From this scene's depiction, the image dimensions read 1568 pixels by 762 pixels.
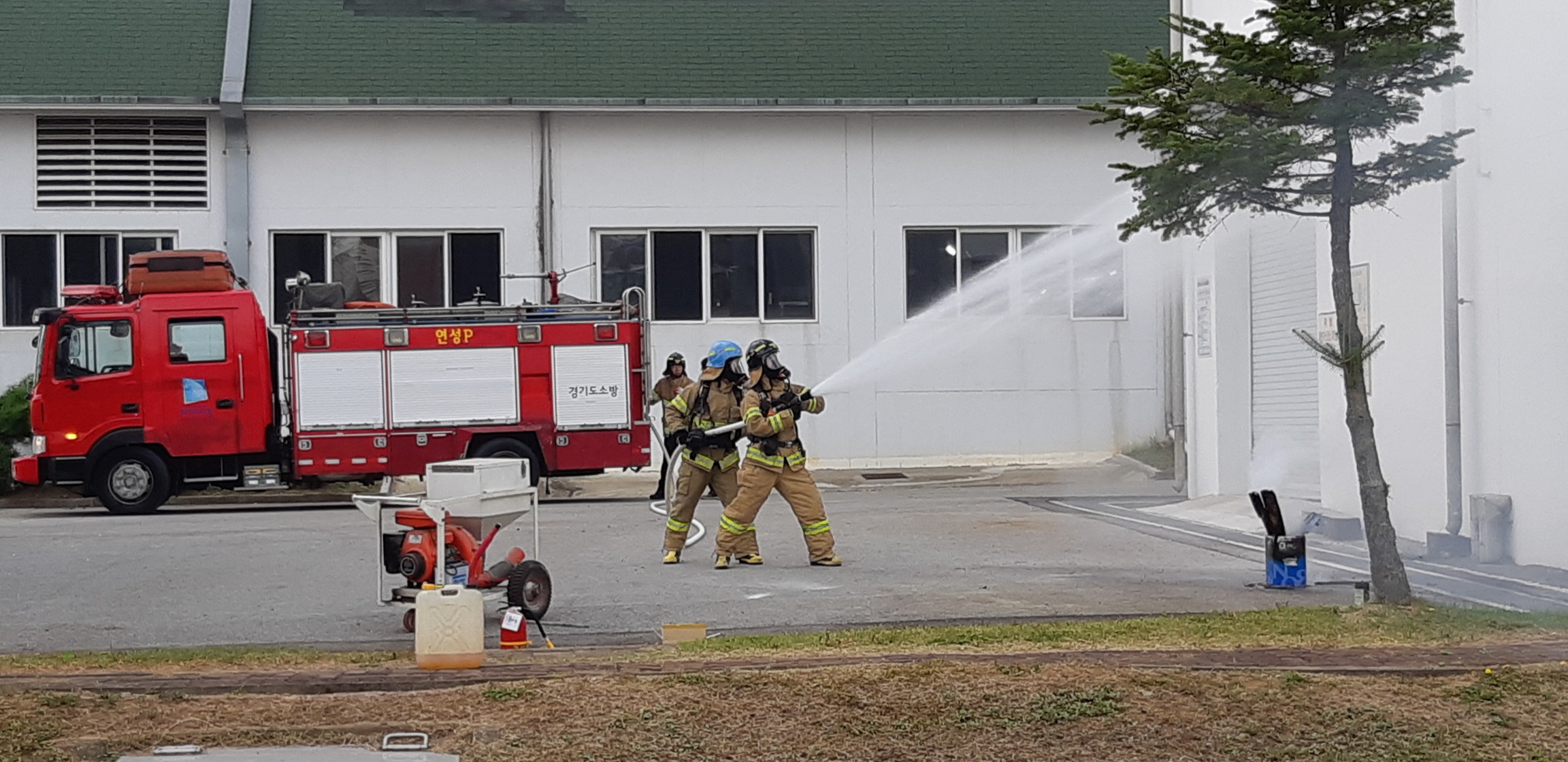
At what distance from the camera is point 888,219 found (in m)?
23.9

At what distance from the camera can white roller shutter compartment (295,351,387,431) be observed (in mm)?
18859

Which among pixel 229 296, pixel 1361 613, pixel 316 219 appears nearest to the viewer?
pixel 1361 613

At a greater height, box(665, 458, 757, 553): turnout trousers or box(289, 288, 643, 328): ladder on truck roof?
box(289, 288, 643, 328): ladder on truck roof

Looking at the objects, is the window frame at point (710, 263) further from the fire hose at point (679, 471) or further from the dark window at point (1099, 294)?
the fire hose at point (679, 471)

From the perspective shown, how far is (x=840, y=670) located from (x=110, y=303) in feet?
47.8

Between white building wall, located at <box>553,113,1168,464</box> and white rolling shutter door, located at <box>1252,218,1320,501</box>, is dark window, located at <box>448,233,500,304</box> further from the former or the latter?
white rolling shutter door, located at <box>1252,218,1320,501</box>

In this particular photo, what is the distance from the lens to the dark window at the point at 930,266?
2411cm

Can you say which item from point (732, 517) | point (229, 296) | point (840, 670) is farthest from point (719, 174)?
point (840, 670)

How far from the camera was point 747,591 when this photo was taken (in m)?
10.8

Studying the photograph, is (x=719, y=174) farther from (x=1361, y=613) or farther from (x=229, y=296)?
(x=1361, y=613)

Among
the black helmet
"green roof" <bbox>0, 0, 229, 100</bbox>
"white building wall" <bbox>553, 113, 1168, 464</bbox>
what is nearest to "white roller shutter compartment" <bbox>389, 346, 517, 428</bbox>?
"white building wall" <bbox>553, 113, 1168, 464</bbox>

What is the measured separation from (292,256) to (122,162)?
258cm

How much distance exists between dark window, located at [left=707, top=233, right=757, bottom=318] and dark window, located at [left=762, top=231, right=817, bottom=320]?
0.64 ft

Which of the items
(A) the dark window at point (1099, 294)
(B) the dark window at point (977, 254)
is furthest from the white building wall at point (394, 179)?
(A) the dark window at point (1099, 294)
